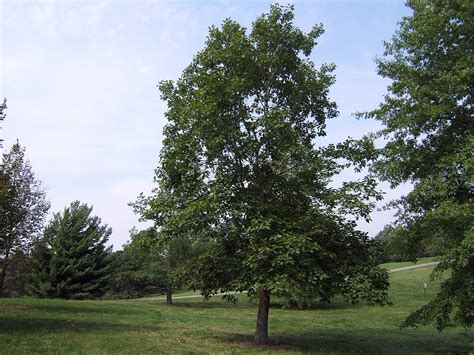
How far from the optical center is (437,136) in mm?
14141

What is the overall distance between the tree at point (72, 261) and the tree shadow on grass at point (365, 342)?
29878mm

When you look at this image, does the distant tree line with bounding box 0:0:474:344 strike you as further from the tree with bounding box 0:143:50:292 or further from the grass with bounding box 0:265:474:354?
the tree with bounding box 0:143:50:292

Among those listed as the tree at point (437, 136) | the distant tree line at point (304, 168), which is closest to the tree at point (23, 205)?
the distant tree line at point (304, 168)

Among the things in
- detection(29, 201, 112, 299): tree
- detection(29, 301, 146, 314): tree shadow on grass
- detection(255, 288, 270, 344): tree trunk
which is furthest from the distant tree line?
detection(29, 201, 112, 299): tree

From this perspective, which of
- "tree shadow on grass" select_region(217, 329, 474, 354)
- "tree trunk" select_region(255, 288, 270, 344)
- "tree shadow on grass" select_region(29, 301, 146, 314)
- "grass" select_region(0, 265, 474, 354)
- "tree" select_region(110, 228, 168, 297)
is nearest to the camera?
"grass" select_region(0, 265, 474, 354)

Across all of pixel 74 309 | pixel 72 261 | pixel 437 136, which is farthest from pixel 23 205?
pixel 437 136

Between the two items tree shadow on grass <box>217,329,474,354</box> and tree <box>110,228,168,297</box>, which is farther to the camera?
tree <box>110,228,168,297</box>

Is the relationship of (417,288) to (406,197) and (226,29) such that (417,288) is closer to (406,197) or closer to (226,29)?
(406,197)

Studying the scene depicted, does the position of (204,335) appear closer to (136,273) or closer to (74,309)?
(74,309)

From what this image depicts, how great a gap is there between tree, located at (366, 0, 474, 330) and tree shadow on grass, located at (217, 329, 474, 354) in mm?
2234

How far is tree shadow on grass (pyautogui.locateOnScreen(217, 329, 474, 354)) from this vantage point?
1438 cm

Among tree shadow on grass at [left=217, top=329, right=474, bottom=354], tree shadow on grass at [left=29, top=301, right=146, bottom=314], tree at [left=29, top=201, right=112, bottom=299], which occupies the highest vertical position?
tree at [left=29, top=201, right=112, bottom=299]

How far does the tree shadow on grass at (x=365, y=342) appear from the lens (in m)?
14.4

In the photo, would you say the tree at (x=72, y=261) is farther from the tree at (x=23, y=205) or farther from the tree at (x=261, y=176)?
the tree at (x=261, y=176)
